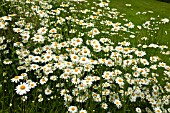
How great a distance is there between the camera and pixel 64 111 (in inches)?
133

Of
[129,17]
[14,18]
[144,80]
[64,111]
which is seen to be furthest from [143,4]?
[64,111]

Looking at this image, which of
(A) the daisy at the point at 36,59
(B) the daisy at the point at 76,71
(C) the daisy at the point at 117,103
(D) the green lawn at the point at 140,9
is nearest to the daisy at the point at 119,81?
(C) the daisy at the point at 117,103

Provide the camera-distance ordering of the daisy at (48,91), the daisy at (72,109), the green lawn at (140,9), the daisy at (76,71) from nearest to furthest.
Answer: the daisy at (72,109)
the daisy at (76,71)
the daisy at (48,91)
the green lawn at (140,9)

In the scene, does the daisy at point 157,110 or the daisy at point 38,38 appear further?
the daisy at point 38,38

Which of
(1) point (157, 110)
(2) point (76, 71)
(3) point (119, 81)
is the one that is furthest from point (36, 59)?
(1) point (157, 110)

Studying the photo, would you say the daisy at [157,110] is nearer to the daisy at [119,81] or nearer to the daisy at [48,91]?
the daisy at [119,81]

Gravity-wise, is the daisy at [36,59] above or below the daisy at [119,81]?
above

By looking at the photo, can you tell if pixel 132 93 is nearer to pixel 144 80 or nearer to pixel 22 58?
pixel 144 80

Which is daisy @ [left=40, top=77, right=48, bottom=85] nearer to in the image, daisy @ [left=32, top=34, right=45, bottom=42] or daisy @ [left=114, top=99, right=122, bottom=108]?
daisy @ [left=32, top=34, right=45, bottom=42]

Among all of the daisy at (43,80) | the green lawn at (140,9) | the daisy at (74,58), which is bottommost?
the green lawn at (140,9)

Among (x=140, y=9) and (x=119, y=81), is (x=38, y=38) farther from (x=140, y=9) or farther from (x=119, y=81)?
(x=140, y=9)

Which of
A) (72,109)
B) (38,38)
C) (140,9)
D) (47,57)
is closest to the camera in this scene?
(72,109)

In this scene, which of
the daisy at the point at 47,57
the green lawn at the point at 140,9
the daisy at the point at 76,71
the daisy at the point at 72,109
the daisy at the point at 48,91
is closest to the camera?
the daisy at the point at 72,109

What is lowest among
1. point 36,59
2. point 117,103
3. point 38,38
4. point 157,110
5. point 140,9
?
point 140,9
